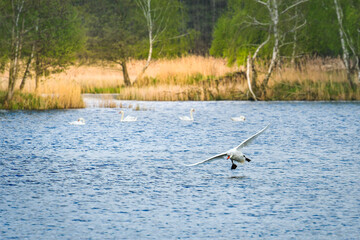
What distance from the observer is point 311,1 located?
122 feet

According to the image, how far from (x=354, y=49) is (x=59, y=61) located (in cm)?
1533

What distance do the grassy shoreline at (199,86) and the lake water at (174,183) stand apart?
599 cm

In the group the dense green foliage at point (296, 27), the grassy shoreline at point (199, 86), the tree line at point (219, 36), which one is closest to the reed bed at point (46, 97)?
the grassy shoreline at point (199, 86)

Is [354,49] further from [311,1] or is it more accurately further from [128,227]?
[128,227]

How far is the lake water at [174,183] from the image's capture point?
8414mm

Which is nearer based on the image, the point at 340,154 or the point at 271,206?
the point at 271,206

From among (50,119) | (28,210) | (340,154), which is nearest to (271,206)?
(28,210)

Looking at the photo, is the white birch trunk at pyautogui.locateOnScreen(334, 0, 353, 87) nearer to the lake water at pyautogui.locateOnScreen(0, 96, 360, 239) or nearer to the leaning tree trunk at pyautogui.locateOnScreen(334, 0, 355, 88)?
the leaning tree trunk at pyautogui.locateOnScreen(334, 0, 355, 88)

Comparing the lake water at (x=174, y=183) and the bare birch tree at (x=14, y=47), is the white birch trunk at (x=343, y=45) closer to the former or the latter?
the lake water at (x=174, y=183)

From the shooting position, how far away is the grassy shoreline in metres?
28.8

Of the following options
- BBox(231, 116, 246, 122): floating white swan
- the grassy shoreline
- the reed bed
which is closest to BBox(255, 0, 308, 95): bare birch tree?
Answer: the grassy shoreline

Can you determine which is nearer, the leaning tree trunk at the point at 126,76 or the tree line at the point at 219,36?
the tree line at the point at 219,36

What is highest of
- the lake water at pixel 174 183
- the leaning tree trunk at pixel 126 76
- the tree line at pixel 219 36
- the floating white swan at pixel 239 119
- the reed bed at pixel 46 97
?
the tree line at pixel 219 36

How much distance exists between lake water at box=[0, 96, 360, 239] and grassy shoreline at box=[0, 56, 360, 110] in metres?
5.99
